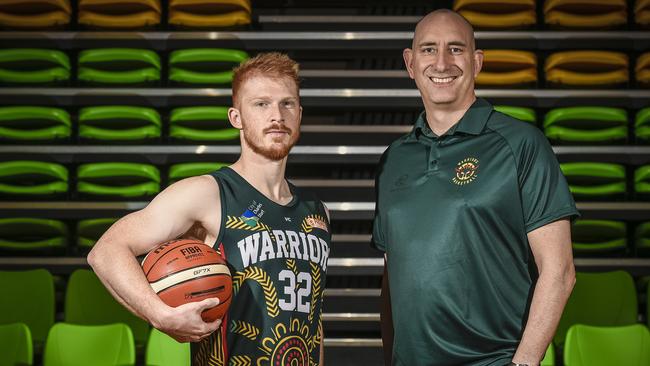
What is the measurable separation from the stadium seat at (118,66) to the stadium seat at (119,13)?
0.80ft

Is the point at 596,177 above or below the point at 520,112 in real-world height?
below

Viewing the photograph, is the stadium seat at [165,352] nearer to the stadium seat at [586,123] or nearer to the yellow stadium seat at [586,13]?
the stadium seat at [586,123]

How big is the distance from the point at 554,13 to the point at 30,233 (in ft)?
12.7

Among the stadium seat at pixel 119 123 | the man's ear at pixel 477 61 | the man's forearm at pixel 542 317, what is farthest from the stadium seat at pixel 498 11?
the man's forearm at pixel 542 317

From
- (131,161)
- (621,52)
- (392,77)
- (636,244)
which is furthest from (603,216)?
(131,161)

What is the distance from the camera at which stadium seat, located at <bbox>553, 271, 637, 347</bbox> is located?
4.43 metres

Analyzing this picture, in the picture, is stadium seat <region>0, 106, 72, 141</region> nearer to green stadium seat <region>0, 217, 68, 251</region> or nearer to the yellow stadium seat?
green stadium seat <region>0, 217, 68, 251</region>

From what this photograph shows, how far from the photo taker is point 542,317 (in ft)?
6.06

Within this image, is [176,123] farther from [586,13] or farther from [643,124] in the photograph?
[643,124]

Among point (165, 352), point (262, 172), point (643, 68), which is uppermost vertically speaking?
point (643, 68)

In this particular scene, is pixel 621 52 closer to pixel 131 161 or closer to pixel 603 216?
pixel 603 216

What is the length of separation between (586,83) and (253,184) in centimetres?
383

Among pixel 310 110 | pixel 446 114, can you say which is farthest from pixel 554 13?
pixel 446 114

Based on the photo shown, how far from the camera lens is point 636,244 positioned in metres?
5.21
